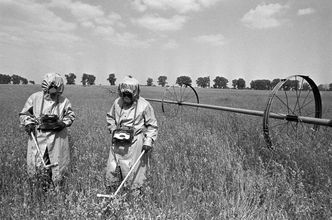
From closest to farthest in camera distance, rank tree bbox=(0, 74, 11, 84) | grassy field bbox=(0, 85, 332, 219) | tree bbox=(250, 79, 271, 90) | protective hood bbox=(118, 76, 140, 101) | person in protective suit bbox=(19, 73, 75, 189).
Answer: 1. grassy field bbox=(0, 85, 332, 219)
2. protective hood bbox=(118, 76, 140, 101)
3. person in protective suit bbox=(19, 73, 75, 189)
4. tree bbox=(250, 79, 271, 90)
5. tree bbox=(0, 74, 11, 84)

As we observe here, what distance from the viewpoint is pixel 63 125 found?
3.53 metres

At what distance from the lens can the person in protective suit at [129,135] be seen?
10.4ft

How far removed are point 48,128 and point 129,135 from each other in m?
1.25

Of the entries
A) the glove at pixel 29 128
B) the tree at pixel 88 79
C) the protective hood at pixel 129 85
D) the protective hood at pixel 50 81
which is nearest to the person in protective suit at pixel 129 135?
the protective hood at pixel 129 85

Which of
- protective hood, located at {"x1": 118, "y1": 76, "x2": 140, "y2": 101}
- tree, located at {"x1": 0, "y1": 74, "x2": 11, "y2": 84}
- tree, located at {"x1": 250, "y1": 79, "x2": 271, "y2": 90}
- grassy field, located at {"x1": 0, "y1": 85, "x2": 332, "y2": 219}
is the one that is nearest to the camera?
grassy field, located at {"x1": 0, "y1": 85, "x2": 332, "y2": 219}

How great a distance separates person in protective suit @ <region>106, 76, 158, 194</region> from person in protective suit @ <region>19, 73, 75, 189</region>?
789 mm

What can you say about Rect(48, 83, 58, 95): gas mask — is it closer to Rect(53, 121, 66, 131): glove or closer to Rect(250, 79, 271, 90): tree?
Rect(53, 121, 66, 131): glove

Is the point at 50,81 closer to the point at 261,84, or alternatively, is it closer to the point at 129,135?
the point at 129,135

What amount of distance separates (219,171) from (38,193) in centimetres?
248

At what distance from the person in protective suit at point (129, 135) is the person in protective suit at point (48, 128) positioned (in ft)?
2.59

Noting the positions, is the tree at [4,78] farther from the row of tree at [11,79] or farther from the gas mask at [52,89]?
the gas mask at [52,89]

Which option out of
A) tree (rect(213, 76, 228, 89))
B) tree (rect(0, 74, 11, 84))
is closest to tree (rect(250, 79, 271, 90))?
tree (rect(213, 76, 228, 89))

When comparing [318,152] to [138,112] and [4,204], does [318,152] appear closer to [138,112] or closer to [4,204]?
[138,112]

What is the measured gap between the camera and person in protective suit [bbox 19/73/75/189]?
11.2 feet
